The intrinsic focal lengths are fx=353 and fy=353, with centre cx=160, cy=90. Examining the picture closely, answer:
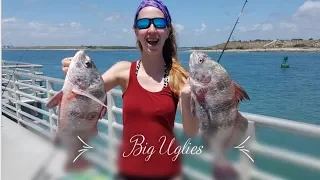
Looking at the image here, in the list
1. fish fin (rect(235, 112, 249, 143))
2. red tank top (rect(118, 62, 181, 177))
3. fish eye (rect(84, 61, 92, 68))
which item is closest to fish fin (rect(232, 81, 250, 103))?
fish fin (rect(235, 112, 249, 143))

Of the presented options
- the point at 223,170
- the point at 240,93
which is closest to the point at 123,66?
the point at 240,93

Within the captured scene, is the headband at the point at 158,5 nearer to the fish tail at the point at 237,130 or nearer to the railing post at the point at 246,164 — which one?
the fish tail at the point at 237,130

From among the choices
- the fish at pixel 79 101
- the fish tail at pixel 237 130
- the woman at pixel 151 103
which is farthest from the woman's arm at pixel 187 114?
the fish at pixel 79 101

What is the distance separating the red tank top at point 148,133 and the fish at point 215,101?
0.22m

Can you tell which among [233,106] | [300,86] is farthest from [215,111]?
[300,86]

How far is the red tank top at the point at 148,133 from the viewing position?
1.96 metres

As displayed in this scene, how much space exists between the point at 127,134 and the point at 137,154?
0.42ft

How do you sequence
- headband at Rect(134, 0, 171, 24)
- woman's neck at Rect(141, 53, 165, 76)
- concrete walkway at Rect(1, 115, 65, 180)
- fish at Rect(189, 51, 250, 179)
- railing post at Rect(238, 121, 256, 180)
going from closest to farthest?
fish at Rect(189, 51, 250, 179)
headband at Rect(134, 0, 171, 24)
woman's neck at Rect(141, 53, 165, 76)
railing post at Rect(238, 121, 256, 180)
concrete walkway at Rect(1, 115, 65, 180)

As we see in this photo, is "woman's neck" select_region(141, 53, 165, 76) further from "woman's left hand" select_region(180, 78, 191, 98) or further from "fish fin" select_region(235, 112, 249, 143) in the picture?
"fish fin" select_region(235, 112, 249, 143)

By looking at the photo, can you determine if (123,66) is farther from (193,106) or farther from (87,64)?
(193,106)

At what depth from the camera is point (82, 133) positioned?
1887mm

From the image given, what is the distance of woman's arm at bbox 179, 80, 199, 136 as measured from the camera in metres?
1.81

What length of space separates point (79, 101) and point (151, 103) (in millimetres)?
391

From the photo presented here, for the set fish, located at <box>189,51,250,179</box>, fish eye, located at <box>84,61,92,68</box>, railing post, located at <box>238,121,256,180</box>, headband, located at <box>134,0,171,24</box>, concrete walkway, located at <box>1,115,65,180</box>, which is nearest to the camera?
fish, located at <box>189,51,250,179</box>
